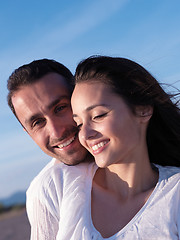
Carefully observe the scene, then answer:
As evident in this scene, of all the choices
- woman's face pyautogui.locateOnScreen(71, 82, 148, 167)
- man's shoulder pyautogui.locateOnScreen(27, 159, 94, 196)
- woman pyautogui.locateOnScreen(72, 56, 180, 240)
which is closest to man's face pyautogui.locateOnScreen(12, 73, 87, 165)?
man's shoulder pyautogui.locateOnScreen(27, 159, 94, 196)

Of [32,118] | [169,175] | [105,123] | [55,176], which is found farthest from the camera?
[32,118]

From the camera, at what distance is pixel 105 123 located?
2.79 m

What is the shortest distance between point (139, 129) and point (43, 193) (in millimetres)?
890

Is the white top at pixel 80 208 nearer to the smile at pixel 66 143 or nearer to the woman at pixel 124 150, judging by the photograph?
the woman at pixel 124 150

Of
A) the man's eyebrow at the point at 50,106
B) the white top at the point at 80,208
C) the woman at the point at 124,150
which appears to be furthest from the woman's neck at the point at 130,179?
the man's eyebrow at the point at 50,106

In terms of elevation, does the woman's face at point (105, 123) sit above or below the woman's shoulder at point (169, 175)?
Answer: above

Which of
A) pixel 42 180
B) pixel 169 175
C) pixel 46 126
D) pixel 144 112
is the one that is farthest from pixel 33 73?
pixel 169 175

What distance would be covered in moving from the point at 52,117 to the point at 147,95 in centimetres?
87

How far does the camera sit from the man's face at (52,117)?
11.2ft

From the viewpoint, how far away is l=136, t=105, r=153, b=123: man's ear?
9.86ft

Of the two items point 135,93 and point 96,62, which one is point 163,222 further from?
point 96,62

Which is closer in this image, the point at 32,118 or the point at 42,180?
the point at 42,180

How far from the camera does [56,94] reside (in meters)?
3.46

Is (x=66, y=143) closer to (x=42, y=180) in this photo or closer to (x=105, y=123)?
(x=42, y=180)
